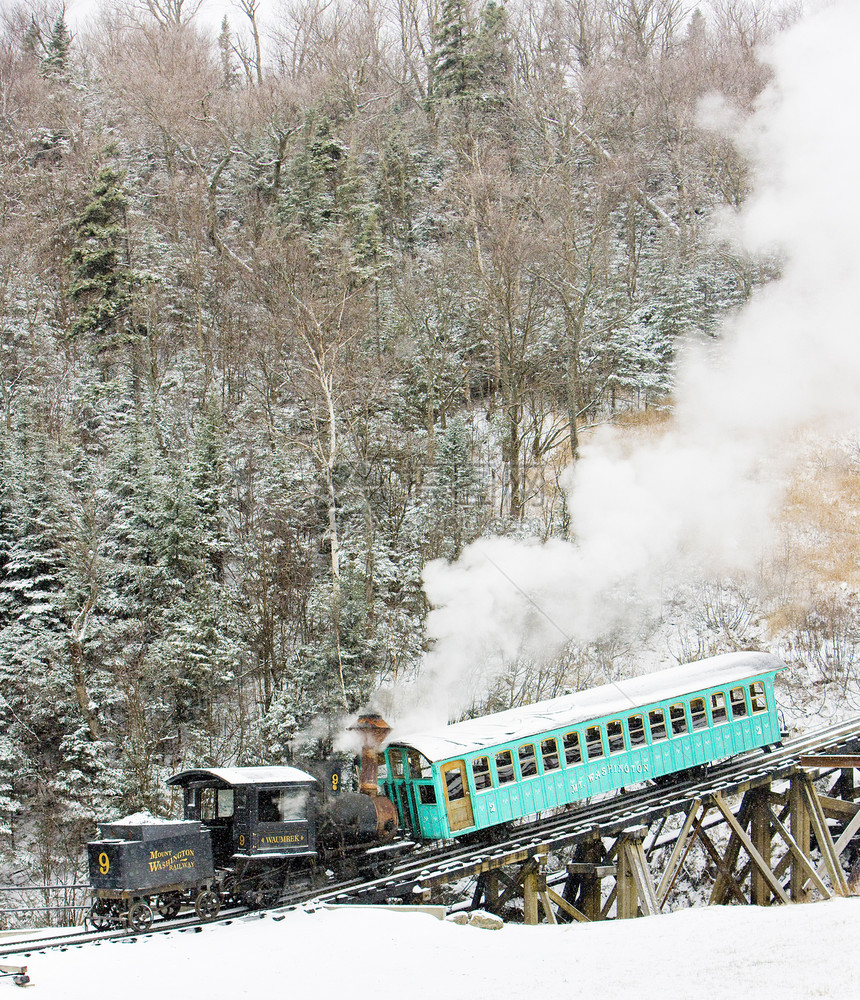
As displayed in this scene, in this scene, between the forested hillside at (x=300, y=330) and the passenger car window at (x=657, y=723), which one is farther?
the forested hillside at (x=300, y=330)

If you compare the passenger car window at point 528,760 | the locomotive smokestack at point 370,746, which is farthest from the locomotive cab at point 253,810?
the passenger car window at point 528,760

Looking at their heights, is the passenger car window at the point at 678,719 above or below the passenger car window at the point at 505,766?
above

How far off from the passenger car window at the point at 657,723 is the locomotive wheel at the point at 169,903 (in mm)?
9545

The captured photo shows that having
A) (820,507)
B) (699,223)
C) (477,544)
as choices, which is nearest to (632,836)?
(477,544)

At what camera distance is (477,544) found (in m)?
23.8

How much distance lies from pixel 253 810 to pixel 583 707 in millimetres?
6735

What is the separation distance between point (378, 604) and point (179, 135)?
30796mm

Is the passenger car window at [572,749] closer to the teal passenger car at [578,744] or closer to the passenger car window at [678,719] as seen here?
the teal passenger car at [578,744]

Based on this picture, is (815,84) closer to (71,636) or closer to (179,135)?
(179,135)

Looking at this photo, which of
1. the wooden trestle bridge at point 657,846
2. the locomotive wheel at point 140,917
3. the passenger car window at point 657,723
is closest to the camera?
the locomotive wheel at point 140,917

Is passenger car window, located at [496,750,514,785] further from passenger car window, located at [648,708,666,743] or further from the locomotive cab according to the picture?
the locomotive cab

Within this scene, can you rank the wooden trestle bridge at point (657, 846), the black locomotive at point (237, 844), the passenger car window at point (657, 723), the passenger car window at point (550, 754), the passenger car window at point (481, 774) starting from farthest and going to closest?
the passenger car window at point (657, 723)
the passenger car window at point (550, 754)
the passenger car window at point (481, 774)
the wooden trestle bridge at point (657, 846)
the black locomotive at point (237, 844)

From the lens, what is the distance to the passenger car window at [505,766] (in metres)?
16.2

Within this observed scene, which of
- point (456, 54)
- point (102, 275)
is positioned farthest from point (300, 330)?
point (456, 54)
